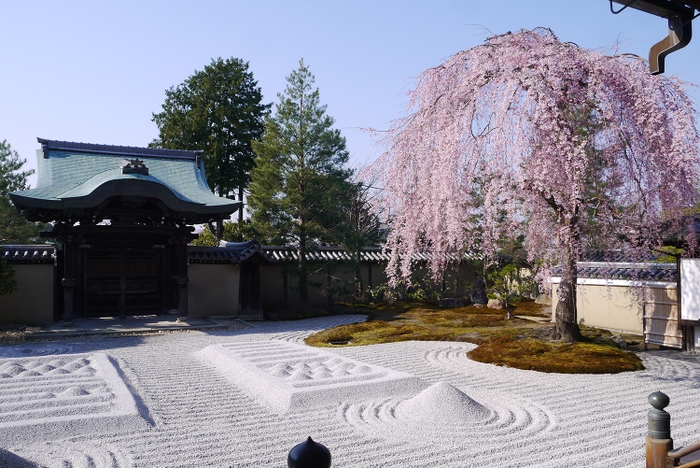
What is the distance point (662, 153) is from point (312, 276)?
1253 cm

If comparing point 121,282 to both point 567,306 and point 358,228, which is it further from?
point 567,306

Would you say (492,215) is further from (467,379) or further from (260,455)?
(260,455)

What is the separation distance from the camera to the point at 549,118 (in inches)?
302

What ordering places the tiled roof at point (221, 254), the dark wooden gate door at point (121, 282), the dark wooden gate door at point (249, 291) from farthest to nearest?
the dark wooden gate door at point (249, 291)
the tiled roof at point (221, 254)
the dark wooden gate door at point (121, 282)

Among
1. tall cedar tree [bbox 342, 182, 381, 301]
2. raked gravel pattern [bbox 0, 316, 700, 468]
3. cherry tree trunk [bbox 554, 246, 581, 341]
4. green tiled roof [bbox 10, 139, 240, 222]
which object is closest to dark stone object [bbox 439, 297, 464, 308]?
tall cedar tree [bbox 342, 182, 381, 301]

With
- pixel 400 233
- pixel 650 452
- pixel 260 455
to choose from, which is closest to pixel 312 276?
pixel 400 233

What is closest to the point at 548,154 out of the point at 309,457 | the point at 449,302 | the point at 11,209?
the point at 309,457

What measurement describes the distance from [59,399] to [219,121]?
23073 mm

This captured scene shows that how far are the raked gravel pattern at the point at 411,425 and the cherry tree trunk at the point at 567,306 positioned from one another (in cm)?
149

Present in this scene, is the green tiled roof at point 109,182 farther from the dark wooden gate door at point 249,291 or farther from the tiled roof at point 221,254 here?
the dark wooden gate door at point 249,291

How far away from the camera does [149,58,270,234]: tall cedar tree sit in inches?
1067

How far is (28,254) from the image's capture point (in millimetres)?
13383

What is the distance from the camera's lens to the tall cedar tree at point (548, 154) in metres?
7.65

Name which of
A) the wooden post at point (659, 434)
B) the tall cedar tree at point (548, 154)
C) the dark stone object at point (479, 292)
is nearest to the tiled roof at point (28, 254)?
the tall cedar tree at point (548, 154)
